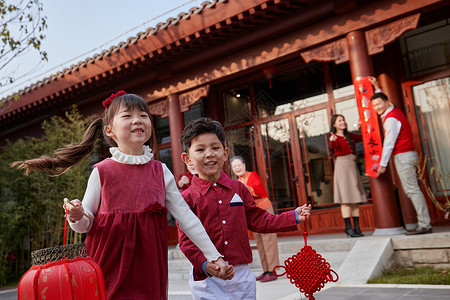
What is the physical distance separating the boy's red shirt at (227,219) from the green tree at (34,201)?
4766mm

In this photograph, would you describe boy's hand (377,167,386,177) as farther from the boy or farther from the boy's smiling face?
the boy's smiling face

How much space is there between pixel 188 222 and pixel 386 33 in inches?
180

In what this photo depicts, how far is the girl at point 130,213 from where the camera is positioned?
1.63 metres

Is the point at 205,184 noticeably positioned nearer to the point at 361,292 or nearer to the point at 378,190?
the point at 361,292

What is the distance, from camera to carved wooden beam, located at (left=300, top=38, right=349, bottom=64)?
18.4ft

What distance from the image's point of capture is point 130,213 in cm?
168

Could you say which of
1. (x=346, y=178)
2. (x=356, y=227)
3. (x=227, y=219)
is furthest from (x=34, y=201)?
(x=227, y=219)

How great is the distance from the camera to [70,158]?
2023 millimetres

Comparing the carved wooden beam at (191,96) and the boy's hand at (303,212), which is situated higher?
the carved wooden beam at (191,96)

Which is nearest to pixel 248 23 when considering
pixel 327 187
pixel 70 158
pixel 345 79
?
pixel 345 79

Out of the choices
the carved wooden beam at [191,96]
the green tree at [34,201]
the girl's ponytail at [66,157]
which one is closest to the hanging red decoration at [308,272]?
the girl's ponytail at [66,157]

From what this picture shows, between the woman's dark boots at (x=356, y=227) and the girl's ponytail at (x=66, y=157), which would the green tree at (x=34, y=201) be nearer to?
the woman's dark boots at (x=356, y=227)

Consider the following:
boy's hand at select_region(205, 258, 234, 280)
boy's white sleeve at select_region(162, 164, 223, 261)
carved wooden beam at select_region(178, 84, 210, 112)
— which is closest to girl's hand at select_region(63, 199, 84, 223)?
boy's white sleeve at select_region(162, 164, 223, 261)

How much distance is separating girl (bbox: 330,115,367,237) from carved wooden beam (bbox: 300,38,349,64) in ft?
2.78
